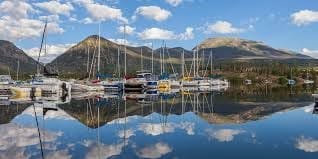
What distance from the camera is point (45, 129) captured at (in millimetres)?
38312

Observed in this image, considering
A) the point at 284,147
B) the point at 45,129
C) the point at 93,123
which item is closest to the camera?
the point at 284,147

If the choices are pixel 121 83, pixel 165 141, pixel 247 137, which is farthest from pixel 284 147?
pixel 121 83

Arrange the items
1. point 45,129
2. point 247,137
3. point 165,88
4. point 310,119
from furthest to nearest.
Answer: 1. point 165,88
2. point 310,119
3. point 45,129
4. point 247,137

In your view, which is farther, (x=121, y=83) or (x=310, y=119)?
(x=121, y=83)

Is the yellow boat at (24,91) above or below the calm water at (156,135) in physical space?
above

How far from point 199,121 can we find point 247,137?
40.4 ft

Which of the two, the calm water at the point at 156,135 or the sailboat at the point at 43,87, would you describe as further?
the sailboat at the point at 43,87

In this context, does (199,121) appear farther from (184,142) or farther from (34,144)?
(34,144)

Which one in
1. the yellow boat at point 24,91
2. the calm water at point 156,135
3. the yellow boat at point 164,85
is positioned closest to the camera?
the calm water at point 156,135

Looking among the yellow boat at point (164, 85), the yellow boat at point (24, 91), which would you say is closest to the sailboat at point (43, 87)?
the yellow boat at point (24, 91)

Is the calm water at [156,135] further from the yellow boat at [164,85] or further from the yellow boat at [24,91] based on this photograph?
the yellow boat at [164,85]

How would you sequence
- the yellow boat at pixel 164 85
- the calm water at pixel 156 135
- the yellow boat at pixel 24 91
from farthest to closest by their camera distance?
1. the yellow boat at pixel 164 85
2. the yellow boat at pixel 24 91
3. the calm water at pixel 156 135

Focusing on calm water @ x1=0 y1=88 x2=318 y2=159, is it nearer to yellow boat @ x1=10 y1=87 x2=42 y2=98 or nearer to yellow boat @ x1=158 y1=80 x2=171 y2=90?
yellow boat @ x1=10 y1=87 x2=42 y2=98

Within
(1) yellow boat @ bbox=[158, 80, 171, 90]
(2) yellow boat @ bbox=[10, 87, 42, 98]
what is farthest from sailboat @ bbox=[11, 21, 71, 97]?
(1) yellow boat @ bbox=[158, 80, 171, 90]
